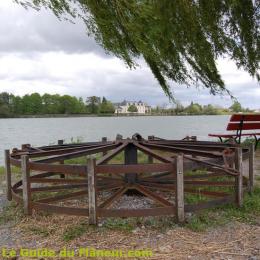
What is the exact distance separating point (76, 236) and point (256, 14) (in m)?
5.13

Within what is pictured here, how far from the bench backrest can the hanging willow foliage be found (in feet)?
11.4

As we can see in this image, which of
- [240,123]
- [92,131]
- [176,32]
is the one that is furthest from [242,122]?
[92,131]

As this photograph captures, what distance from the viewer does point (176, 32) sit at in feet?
18.8

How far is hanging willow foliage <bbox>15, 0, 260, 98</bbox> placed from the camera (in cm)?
534

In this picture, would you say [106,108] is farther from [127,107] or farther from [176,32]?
[176,32]

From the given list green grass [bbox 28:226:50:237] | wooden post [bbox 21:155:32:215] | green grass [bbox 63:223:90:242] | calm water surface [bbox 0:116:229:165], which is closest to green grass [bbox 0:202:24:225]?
wooden post [bbox 21:155:32:215]

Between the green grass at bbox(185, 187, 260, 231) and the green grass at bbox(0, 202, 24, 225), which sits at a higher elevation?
the green grass at bbox(185, 187, 260, 231)

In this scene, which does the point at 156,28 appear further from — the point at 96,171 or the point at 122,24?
the point at 96,171

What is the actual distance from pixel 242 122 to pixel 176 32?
243 inches

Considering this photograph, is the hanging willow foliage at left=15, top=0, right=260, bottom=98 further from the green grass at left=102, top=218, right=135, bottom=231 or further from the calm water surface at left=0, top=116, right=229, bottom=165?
the calm water surface at left=0, top=116, right=229, bottom=165

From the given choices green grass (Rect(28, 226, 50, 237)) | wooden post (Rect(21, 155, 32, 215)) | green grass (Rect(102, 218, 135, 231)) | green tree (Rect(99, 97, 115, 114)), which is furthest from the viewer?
green tree (Rect(99, 97, 115, 114))

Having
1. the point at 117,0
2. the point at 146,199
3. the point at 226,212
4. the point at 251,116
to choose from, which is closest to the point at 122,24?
the point at 117,0

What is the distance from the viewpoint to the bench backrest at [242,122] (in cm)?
1101

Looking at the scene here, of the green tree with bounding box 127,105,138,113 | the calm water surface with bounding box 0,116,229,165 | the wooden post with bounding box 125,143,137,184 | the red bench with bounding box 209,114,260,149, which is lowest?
the calm water surface with bounding box 0,116,229,165
